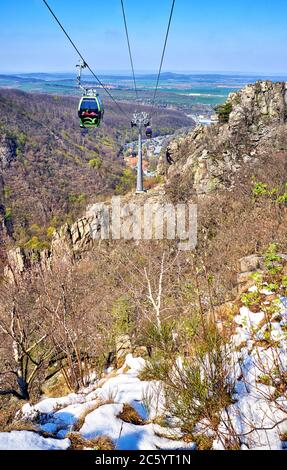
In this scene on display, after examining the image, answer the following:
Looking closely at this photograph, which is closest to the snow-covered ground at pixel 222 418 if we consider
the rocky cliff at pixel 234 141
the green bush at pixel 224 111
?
the rocky cliff at pixel 234 141

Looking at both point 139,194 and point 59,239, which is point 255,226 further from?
point 59,239

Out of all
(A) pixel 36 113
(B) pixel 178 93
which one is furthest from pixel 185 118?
(A) pixel 36 113

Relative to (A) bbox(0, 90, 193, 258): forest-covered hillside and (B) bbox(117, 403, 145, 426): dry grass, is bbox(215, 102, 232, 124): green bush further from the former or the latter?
(A) bbox(0, 90, 193, 258): forest-covered hillside

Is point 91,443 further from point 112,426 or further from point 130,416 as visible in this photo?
point 130,416

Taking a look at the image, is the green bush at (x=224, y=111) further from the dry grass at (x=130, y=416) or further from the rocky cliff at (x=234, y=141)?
the dry grass at (x=130, y=416)

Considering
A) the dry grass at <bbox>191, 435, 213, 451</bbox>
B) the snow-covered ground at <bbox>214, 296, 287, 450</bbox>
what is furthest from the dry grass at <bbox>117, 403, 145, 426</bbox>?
the snow-covered ground at <bbox>214, 296, 287, 450</bbox>

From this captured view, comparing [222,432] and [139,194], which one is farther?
[139,194]

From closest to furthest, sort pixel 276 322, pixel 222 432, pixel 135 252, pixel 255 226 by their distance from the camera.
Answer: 1. pixel 222 432
2. pixel 276 322
3. pixel 255 226
4. pixel 135 252
